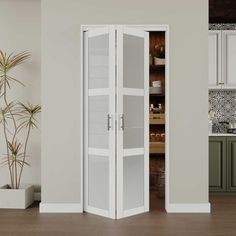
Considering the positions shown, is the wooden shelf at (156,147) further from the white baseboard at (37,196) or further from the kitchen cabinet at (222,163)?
the white baseboard at (37,196)

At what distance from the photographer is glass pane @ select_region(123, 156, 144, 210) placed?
207 inches

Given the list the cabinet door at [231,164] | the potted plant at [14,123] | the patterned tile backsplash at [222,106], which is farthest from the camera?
the patterned tile backsplash at [222,106]

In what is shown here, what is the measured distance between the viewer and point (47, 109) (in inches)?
219

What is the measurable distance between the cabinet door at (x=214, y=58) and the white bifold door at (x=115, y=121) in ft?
6.02

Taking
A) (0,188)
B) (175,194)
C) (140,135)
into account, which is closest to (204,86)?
(140,135)

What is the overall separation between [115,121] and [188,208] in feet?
4.86

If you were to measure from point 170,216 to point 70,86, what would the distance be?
6.76ft

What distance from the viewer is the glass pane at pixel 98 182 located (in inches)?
207

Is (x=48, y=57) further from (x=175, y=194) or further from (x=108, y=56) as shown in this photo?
(x=175, y=194)

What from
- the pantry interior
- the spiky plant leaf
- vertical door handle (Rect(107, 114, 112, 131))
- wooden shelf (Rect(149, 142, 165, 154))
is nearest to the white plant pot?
the spiky plant leaf

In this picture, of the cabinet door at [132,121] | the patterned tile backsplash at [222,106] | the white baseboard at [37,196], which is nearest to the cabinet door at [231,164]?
the patterned tile backsplash at [222,106]

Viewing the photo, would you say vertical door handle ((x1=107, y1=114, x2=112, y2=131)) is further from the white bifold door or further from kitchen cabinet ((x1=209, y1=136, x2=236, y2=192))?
kitchen cabinet ((x1=209, y1=136, x2=236, y2=192))

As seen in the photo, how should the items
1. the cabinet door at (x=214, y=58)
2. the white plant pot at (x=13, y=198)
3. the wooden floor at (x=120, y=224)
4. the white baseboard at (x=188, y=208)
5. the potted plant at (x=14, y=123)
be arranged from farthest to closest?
the cabinet door at (x=214, y=58) < the potted plant at (x=14, y=123) < the white plant pot at (x=13, y=198) < the white baseboard at (x=188, y=208) < the wooden floor at (x=120, y=224)

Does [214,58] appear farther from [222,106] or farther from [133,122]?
[133,122]
